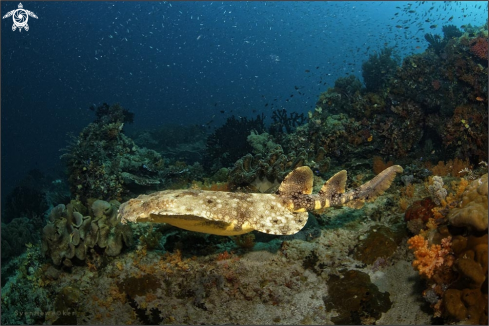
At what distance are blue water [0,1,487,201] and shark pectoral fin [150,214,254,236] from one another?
49.0 meters

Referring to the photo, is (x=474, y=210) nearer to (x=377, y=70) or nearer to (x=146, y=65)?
(x=377, y=70)

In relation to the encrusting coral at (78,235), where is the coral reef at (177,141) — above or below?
above

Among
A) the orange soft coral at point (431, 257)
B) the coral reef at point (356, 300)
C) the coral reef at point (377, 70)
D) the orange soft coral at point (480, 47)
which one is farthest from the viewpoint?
the coral reef at point (377, 70)

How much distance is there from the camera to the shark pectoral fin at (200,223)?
12.8 ft

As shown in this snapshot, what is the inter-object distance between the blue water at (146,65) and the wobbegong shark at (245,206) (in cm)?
4856

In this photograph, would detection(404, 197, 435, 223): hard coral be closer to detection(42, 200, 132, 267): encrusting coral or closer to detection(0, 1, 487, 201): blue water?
detection(42, 200, 132, 267): encrusting coral

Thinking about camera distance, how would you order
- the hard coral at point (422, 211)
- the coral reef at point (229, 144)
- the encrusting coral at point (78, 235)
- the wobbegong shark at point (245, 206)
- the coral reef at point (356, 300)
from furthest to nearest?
the coral reef at point (229, 144), the encrusting coral at point (78, 235), the hard coral at point (422, 211), the coral reef at point (356, 300), the wobbegong shark at point (245, 206)

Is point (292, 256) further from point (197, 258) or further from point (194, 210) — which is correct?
point (194, 210)

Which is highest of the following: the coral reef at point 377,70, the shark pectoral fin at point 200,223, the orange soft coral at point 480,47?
the coral reef at point 377,70

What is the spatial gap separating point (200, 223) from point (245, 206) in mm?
797

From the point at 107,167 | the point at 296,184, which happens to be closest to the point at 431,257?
the point at 296,184

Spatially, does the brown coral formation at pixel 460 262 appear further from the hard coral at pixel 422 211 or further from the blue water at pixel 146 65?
the blue water at pixel 146 65

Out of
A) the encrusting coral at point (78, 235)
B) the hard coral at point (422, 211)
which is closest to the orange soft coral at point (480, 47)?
the hard coral at point (422, 211)

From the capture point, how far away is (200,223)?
407 centimetres
